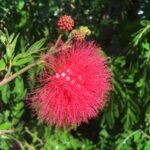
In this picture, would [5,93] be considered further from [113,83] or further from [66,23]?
[66,23]

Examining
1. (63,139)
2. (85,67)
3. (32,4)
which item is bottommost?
(63,139)

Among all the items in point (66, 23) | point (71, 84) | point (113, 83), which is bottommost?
point (113, 83)

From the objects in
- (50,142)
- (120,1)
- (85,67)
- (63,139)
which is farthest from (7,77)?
(120,1)

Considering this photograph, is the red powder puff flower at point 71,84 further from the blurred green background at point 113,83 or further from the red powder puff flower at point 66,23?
the blurred green background at point 113,83

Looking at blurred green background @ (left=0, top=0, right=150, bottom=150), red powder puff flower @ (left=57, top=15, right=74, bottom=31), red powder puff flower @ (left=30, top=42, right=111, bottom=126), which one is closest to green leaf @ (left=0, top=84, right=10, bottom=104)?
blurred green background @ (left=0, top=0, right=150, bottom=150)

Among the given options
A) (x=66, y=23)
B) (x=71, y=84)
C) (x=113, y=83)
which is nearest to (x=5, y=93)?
(x=113, y=83)

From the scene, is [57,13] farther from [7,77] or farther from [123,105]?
[7,77]
